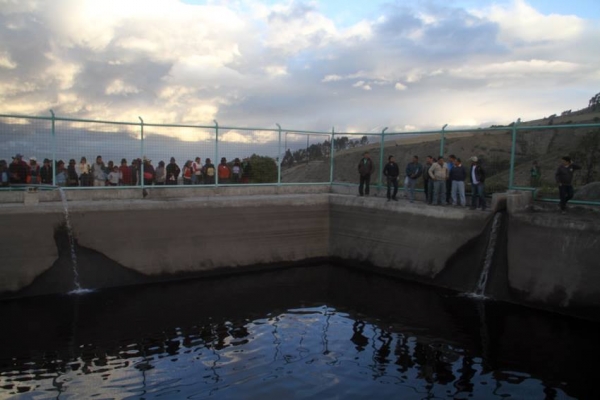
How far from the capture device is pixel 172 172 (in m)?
13.1

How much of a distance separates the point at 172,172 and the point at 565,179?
9352 millimetres

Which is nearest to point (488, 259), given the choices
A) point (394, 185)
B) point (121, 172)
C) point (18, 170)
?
point (394, 185)

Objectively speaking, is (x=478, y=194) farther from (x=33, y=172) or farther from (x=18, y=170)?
(x=18, y=170)

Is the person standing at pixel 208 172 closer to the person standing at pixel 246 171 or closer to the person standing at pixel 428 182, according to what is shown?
the person standing at pixel 246 171

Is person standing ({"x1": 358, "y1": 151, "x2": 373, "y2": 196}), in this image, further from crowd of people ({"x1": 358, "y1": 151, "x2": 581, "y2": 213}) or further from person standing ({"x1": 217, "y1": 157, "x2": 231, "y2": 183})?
person standing ({"x1": 217, "y1": 157, "x2": 231, "y2": 183})

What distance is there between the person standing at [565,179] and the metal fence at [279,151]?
54 cm

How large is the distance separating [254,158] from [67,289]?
20.3 ft

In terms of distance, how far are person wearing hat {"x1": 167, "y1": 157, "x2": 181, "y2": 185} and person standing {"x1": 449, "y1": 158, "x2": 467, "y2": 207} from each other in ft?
23.4

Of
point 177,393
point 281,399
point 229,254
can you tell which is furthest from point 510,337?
point 229,254

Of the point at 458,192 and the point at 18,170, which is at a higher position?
the point at 18,170

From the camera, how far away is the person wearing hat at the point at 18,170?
10734 millimetres

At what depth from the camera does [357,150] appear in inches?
659

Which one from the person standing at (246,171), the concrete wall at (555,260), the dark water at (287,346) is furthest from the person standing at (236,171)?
the concrete wall at (555,260)

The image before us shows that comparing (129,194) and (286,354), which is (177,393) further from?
(129,194)
